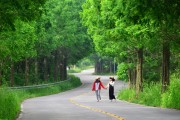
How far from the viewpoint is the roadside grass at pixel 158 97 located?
24578 mm

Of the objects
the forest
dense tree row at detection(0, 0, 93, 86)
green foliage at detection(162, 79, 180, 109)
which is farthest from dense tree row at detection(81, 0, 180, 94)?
dense tree row at detection(0, 0, 93, 86)

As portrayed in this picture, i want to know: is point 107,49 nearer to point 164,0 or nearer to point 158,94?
point 158,94

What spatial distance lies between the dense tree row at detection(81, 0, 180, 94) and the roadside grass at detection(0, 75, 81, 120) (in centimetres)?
557

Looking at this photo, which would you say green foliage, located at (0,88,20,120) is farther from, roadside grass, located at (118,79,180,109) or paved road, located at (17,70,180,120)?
→ roadside grass, located at (118,79,180,109)

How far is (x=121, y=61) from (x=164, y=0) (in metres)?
28.4

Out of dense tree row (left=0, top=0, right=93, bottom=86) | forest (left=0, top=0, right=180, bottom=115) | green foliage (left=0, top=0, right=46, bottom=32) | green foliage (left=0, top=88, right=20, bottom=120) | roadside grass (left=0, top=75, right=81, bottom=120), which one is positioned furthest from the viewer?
dense tree row (left=0, top=0, right=93, bottom=86)

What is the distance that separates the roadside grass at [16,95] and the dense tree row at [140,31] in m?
5.57

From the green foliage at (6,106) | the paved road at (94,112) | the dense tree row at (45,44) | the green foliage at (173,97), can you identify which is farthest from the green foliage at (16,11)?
the green foliage at (173,97)

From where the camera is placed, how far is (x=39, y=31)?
4056 cm

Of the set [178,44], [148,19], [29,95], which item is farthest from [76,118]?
[29,95]

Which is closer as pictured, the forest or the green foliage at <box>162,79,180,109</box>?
the forest

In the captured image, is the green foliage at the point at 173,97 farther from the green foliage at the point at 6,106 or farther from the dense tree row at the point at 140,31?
the green foliage at the point at 6,106

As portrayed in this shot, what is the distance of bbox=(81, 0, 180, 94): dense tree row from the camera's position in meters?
14.6

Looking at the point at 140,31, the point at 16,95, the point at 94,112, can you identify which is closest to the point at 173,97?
the point at 94,112
